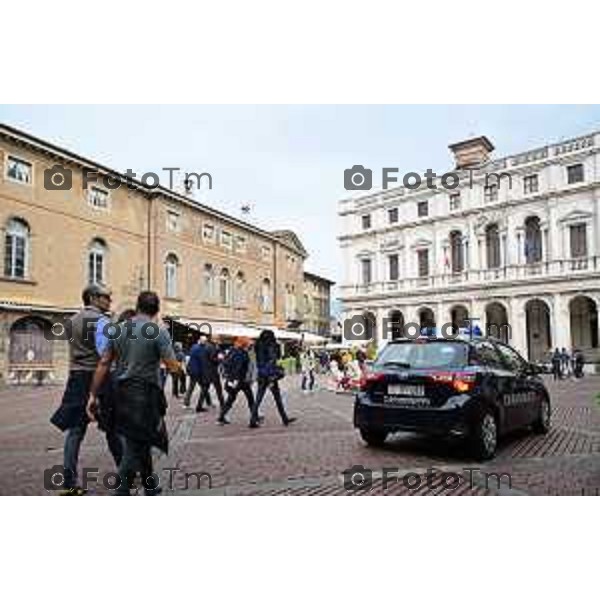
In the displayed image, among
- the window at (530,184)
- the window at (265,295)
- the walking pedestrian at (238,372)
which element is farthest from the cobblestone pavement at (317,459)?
the window at (530,184)

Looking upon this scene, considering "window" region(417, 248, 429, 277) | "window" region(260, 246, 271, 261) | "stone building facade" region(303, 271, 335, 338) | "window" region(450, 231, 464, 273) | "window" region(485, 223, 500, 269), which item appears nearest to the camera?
"window" region(260, 246, 271, 261)

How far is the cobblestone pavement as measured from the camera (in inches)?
226

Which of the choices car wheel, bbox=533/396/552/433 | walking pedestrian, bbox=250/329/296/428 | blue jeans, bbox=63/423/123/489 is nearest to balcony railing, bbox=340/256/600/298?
car wheel, bbox=533/396/552/433

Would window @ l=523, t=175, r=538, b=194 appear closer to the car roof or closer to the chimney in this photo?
the chimney

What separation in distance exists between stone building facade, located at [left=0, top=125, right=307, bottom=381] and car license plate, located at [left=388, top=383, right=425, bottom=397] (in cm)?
445

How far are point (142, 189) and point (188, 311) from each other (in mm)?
3062

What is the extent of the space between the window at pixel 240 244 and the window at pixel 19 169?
421cm

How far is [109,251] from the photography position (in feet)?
37.8

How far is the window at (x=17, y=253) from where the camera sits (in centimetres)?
1212

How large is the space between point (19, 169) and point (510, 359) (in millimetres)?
9704

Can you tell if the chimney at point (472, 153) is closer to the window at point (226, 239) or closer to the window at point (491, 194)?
the window at point (491, 194)

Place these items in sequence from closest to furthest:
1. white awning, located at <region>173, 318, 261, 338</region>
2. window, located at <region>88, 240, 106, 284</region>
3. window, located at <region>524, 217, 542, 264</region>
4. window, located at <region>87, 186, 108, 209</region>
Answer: window, located at <region>87, 186, 108, 209</region> < window, located at <region>88, 240, 106, 284</region> < white awning, located at <region>173, 318, 261, 338</region> < window, located at <region>524, 217, 542, 264</region>
